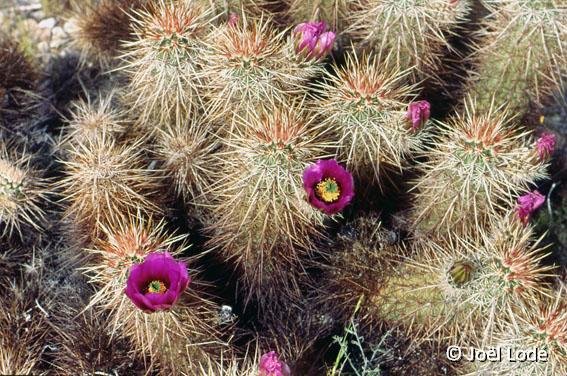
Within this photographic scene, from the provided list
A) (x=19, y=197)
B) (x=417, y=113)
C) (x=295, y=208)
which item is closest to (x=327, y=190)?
(x=295, y=208)

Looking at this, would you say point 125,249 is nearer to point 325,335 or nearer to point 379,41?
point 325,335

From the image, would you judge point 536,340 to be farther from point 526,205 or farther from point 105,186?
point 105,186

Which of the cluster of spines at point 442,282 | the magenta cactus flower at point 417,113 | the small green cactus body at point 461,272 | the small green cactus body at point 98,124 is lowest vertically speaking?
the cluster of spines at point 442,282

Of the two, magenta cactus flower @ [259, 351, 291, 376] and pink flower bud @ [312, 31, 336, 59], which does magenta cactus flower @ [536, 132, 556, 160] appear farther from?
magenta cactus flower @ [259, 351, 291, 376]

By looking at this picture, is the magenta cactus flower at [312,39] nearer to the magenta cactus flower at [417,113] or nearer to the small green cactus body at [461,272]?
the magenta cactus flower at [417,113]

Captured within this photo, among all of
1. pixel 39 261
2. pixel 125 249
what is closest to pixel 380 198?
pixel 125 249

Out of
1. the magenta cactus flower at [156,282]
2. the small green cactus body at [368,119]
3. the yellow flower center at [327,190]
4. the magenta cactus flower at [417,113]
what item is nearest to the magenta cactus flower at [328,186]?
the yellow flower center at [327,190]
